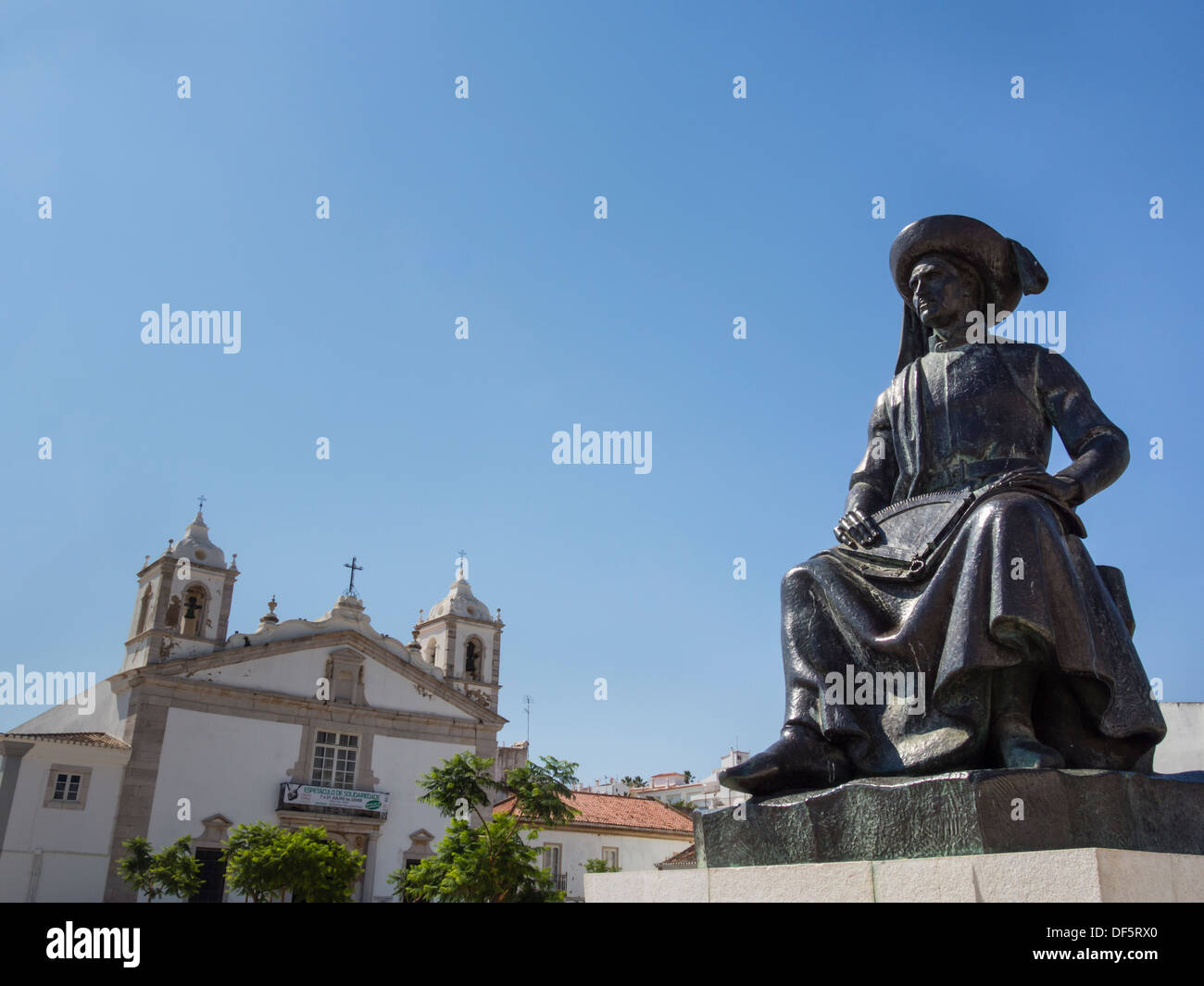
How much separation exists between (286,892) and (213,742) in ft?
22.4

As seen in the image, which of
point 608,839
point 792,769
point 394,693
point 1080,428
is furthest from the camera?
point 608,839

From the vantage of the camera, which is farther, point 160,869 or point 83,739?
point 83,739

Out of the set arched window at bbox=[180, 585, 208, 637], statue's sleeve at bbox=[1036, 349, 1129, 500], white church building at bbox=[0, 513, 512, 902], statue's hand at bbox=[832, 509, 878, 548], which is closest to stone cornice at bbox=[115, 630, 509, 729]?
white church building at bbox=[0, 513, 512, 902]

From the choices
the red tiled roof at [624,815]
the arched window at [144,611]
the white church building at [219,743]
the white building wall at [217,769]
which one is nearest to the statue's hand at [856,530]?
the white church building at [219,743]

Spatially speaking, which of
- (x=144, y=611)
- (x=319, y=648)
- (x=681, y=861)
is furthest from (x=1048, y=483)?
(x=144, y=611)

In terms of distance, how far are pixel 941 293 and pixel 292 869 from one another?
18430mm

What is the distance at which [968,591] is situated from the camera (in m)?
3.06

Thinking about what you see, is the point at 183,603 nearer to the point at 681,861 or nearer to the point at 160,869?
the point at 160,869

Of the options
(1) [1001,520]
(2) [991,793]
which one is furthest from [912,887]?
(1) [1001,520]

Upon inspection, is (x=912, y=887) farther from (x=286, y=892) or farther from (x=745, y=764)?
(x=286, y=892)

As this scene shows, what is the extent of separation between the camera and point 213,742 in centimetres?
2667

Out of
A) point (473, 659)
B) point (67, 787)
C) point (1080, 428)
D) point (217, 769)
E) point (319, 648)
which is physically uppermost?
point (473, 659)

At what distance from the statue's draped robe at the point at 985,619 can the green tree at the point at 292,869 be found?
58.7ft
